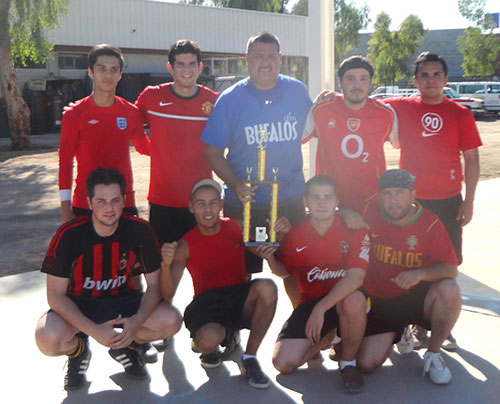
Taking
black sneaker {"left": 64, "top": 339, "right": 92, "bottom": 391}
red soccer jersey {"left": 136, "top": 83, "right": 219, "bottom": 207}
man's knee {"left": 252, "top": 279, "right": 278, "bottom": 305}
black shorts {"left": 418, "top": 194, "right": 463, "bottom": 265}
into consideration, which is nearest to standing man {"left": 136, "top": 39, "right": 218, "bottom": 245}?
red soccer jersey {"left": 136, "top": 83, "right": 219, "bottom": 207}

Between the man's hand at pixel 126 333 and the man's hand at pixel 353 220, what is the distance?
4.43ft

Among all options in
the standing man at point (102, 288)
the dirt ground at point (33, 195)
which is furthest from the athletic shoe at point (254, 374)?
the dirt ground at point (33, 195)

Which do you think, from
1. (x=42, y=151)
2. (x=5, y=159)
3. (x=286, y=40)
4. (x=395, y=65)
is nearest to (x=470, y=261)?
(x=5, y=159)

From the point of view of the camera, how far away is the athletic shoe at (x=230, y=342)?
156 inches

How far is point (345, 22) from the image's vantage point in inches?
1831

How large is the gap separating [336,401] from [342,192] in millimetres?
1354

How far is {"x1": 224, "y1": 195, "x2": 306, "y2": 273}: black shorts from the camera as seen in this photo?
4.25 metres

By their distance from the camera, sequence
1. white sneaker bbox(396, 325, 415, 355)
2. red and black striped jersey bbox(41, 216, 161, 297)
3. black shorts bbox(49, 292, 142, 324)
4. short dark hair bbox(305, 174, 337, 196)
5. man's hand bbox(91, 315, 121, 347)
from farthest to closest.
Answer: white sneaker bbox(396, 325, 415, 355) → short dark hair bbox(305, 174, 337, 196) → black shorts bbox(49, 292, 142, 324) → red and black striped jersey bbox(41, 216, 161, 297) → man's hand bbox(91, 315, 121, 347)

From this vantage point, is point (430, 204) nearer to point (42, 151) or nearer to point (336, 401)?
point (336, 401)

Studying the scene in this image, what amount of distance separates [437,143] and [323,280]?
1259 millimetres

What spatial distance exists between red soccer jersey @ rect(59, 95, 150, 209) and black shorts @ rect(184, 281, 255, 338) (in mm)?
999

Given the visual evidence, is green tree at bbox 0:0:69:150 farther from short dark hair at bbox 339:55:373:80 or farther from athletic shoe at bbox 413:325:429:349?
athletic shoe at bbox 413:325:429:349

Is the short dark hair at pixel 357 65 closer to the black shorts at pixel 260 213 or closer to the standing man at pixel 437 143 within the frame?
the standing man at pixel 437 143

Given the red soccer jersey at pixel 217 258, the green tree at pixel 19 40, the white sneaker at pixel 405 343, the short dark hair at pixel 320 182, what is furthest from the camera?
the green tree at pixel 19 40
